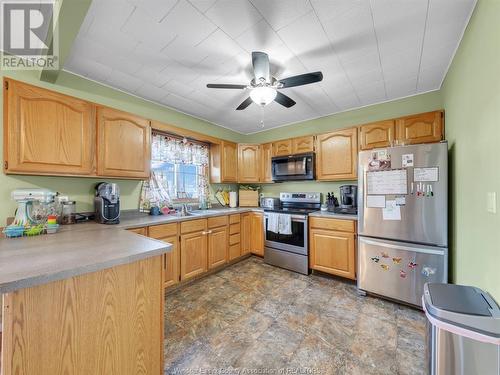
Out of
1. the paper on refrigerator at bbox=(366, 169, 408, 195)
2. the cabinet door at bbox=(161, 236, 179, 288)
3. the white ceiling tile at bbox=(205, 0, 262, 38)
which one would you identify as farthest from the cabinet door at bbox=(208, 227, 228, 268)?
the white ceiling tile at bbox=(205, 0, 262, 38)

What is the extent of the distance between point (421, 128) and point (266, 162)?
2.22 meters

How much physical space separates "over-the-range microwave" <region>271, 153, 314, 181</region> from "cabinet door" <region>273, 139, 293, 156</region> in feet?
0.44

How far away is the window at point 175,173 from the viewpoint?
2.91 meters

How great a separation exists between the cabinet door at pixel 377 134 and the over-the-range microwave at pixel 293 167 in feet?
2.38

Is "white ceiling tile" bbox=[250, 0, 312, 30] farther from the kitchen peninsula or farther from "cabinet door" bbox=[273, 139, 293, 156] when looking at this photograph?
"cabinet door" bbox=[273, 139, 293, 156]

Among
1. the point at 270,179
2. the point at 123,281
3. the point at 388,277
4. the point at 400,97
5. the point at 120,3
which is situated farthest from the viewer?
the point at 270,179

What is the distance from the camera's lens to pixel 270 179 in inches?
148

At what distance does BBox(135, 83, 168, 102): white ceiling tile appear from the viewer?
2.41 m

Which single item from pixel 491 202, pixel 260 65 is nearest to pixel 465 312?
pixel 491 202

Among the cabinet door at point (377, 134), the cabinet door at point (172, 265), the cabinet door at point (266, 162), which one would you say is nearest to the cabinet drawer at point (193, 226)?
the cabinet door at point (172, 265)

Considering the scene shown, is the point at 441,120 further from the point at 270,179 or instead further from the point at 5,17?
the point at 5,17

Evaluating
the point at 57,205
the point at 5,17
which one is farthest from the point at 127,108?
the point at 57,205

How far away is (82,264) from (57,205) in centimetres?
157

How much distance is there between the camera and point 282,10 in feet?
4.52
